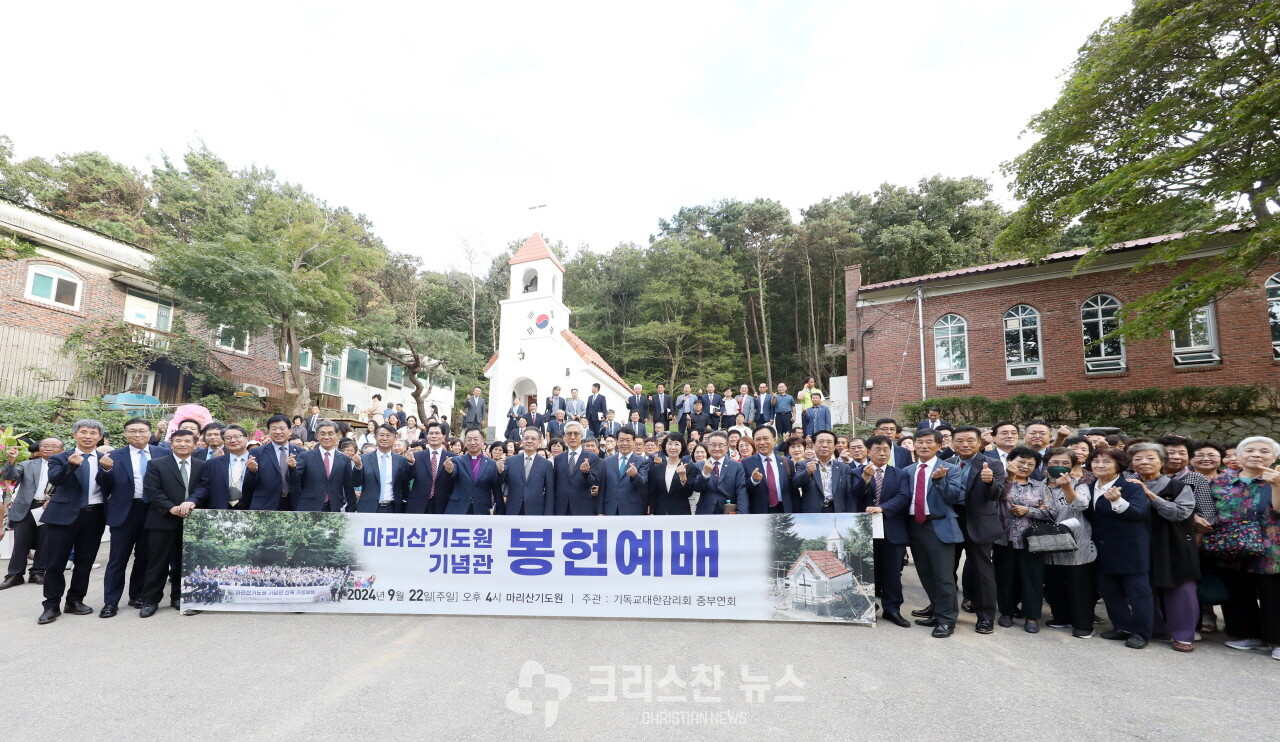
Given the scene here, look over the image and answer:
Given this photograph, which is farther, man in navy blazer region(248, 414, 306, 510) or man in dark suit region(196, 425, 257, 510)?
man in navy blazer region(248, 414, 306, 510)

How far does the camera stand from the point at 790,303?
104 feet

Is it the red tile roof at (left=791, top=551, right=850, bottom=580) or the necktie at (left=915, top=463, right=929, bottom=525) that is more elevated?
the necktie at (left=915, top=463, right=929, bottom=525)

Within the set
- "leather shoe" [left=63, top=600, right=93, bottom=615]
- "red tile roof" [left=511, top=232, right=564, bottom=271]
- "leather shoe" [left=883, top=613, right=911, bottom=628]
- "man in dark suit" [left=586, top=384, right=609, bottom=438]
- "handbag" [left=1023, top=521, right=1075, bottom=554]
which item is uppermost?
"red tile roof" [left=511, top=232, right=564, bottom=271]

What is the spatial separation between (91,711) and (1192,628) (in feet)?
23.4

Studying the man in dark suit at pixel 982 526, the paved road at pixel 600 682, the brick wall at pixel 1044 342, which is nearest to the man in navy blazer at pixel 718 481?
the paved road at pixel 600 682

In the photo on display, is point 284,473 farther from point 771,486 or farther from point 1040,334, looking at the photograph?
point 1040,334

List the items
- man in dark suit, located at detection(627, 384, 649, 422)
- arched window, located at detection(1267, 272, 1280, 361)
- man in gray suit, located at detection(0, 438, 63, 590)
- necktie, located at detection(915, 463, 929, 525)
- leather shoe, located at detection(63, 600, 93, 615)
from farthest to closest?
1. arched window, located at detection(1267, 272, 1280, 361)
2. man in dark suit, located at detection(627, 384, 649, 422)
3. man in gray suit, located at detection(0, 438, 63, 590)
4. leather shoe, located at detection(63, 600, 93, 615)
5. necktie, located at detection(915, 463, 929, 525)

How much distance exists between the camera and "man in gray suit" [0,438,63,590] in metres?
6.37

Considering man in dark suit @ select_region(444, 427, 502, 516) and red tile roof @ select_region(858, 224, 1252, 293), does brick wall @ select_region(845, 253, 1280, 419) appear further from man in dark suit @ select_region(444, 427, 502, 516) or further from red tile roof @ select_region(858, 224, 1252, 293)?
man in dark suit @ select_region(444, 427, 502, 516)

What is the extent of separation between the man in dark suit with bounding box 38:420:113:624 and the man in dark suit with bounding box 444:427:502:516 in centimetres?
299

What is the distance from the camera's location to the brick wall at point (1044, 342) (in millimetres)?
13117

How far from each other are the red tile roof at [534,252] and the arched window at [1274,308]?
18760 mm

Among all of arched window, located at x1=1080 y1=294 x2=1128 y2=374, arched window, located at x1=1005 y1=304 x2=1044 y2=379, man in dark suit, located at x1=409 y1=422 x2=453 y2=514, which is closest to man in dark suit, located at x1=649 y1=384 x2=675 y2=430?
man in dark suit, located at x1=409 y1=422 x2=453 y2=514

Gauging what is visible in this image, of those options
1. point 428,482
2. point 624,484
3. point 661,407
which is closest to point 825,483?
point 624,484
